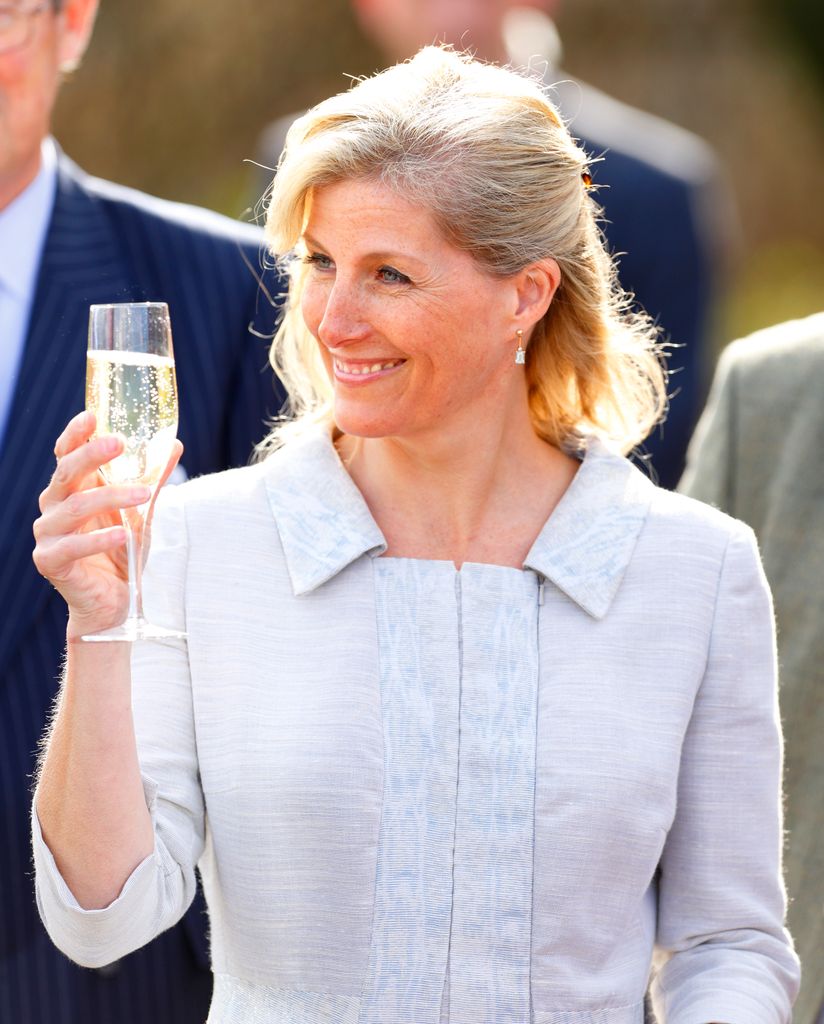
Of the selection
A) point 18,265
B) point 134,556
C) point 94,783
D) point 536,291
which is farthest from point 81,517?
point 18,265

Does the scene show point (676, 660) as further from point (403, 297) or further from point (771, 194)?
point (771, 194)

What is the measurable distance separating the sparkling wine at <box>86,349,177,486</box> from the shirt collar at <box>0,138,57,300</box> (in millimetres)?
1150

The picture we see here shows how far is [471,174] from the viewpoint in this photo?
2475mm

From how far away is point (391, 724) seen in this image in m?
2.48

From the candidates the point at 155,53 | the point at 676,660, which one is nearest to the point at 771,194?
the point at 155,53

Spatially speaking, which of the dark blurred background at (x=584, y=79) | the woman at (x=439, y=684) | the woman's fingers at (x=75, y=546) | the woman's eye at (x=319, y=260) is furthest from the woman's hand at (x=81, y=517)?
the dark blurred background at (x=584, y=79)

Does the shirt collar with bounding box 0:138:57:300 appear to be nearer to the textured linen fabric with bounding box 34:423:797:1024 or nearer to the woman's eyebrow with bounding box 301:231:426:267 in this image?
the textured linen fabric with bounding box 34:423:797:1024

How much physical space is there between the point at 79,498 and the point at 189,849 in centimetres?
62

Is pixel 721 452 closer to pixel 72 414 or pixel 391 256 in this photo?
pixel 391 256

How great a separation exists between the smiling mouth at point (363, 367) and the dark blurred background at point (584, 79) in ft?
22.4

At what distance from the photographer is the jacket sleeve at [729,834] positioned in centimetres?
256

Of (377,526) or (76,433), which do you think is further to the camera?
(377,526)

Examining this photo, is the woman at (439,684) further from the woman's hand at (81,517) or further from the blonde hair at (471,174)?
the woman's hand at (81,517)

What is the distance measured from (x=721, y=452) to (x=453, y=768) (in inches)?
38.9
